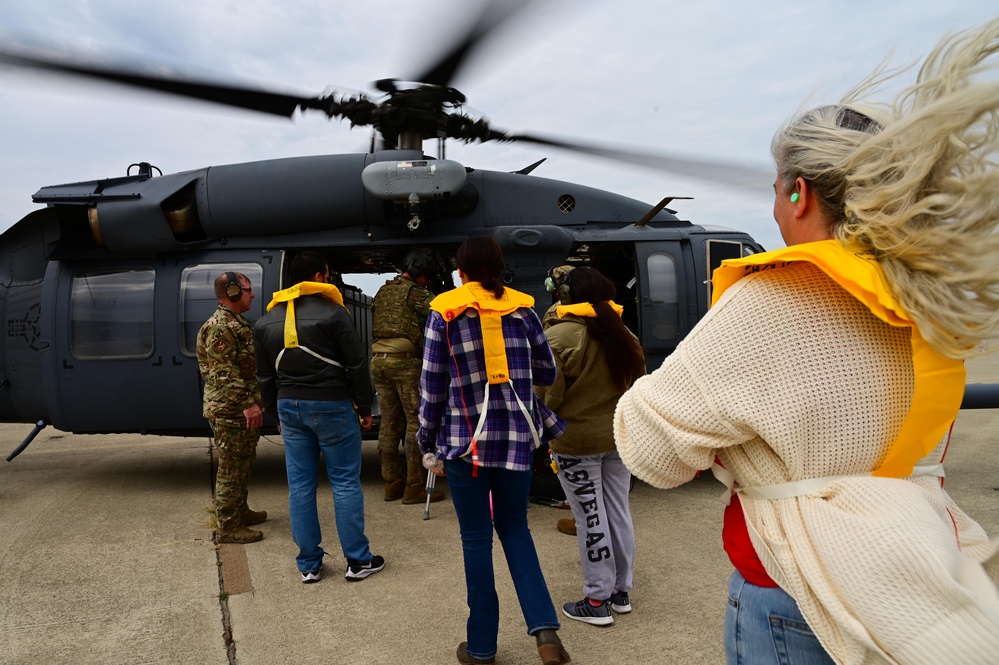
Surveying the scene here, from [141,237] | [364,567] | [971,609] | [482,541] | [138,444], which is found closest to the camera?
[971,609]

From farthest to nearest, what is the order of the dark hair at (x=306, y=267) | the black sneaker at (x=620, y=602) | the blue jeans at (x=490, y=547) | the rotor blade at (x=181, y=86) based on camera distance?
the dark hair at (x=306, y=267)
the rotor blade at (x=181, y=86)
the black sneaker at (x=620, y=602)
the blue jeans at (x=490, y=547)

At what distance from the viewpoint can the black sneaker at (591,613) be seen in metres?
3.59

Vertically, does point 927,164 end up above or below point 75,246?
below

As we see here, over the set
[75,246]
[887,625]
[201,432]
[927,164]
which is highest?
[75,246]

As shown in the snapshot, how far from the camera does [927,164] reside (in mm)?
1147

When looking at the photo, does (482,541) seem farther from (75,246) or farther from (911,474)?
(75,246)

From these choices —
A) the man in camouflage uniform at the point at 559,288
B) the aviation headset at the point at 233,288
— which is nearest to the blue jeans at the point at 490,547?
the man in camouflage uniform at the point at 559,288

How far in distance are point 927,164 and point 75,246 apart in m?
7.01

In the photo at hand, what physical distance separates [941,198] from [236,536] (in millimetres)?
4880

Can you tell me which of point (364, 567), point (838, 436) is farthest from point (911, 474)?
point (364, 567)

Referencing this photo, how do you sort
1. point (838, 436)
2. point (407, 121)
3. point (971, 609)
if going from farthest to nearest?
1. point (407, 121)
2. point (838, 436)
3. point (971, 609)

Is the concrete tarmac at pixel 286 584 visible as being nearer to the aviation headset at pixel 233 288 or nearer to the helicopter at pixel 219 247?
the helicopter at pixel 219 247

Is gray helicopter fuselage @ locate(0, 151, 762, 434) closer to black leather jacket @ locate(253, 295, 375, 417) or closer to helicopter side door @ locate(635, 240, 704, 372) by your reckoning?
helicopter side door @ locate(635, 240, 704, 372)

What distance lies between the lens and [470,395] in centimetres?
325
